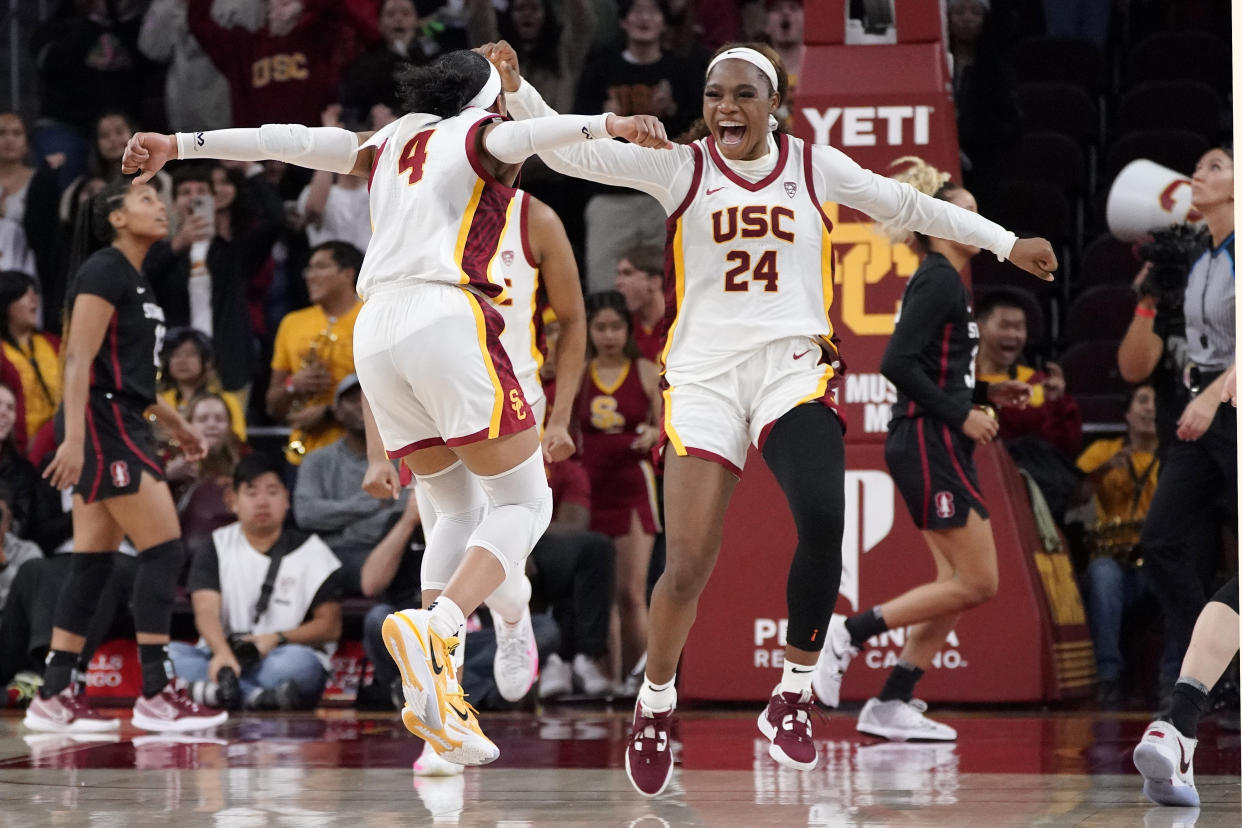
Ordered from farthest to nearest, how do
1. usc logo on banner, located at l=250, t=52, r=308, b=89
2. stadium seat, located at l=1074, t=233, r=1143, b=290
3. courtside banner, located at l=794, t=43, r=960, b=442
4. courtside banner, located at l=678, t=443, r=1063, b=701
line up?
usc logo on banner, located at l=250, t=52, r=308, b=89, stadium seat, located at l=1074, t=233, r=1143, b=290, courtside banner, located at l=794, t=43, r=960, b=442, courtside banner, located at l=678, t=443, r=1063, b=701

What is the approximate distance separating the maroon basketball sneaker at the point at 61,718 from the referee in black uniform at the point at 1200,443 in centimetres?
429

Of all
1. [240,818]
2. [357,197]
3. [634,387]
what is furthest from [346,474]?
[240,818]

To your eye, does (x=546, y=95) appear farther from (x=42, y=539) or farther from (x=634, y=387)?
(x=42, y=539)

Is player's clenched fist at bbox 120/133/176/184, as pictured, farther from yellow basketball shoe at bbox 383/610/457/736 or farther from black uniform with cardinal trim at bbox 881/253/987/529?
black uniform with cardinal trim at bbox 881/253/987/529

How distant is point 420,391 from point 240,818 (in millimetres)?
1256

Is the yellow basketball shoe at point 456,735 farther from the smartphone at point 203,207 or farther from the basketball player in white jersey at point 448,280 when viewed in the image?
the smartphone at point 203,207

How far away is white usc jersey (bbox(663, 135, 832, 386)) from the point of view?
507 centimetres

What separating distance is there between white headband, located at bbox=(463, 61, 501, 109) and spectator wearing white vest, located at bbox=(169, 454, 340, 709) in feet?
11.6

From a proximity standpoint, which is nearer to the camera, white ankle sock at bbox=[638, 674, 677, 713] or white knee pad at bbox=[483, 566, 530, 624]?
white ankle sock at bbox=[638, 674, 677, 713]

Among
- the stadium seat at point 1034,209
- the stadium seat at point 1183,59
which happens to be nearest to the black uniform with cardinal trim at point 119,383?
the stadium seat at point 1034,209

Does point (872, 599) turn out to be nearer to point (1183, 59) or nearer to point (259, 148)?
point (259, 148)

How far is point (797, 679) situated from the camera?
5023mm

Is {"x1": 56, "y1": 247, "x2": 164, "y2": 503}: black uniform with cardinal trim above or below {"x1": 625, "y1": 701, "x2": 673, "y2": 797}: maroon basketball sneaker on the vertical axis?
above

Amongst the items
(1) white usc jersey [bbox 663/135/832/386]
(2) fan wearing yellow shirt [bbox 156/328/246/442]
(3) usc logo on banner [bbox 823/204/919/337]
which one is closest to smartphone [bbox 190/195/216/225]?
(2) fan wearing yellow shirt [bbox 156/328/246/442]
